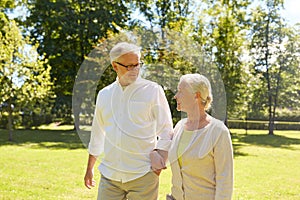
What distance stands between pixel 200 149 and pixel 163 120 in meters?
0.29

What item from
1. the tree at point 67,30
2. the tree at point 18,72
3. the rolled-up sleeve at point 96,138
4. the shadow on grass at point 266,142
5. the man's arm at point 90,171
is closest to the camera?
the rolled-up sleeve at point 96,138

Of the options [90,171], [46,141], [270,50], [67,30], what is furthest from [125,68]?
[270,50]

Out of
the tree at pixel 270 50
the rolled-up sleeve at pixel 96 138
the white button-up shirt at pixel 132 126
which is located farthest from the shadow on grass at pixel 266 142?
the white button-up shirt at pixel 132 126

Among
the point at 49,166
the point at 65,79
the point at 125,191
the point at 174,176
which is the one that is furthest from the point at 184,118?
the point at 65,79

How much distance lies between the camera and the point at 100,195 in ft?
8.54

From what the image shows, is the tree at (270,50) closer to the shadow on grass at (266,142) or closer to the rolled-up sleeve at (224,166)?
the shadow on grass at (266,142)

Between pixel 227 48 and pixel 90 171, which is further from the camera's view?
pixel 227 48

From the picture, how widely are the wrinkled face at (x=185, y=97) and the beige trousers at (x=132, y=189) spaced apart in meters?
0.49

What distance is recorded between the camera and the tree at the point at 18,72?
53.0 feet

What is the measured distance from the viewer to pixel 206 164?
7.36 ft

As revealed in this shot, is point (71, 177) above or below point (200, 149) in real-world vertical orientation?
below

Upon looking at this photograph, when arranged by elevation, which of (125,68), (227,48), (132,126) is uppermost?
(227,48)

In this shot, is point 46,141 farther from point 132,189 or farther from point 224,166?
point 224,166

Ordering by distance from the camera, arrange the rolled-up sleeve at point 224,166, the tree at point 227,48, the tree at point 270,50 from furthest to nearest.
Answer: the tree at point 270,50 < the tree at point 227,48 < the rolled-up sleeve at point 224,166
